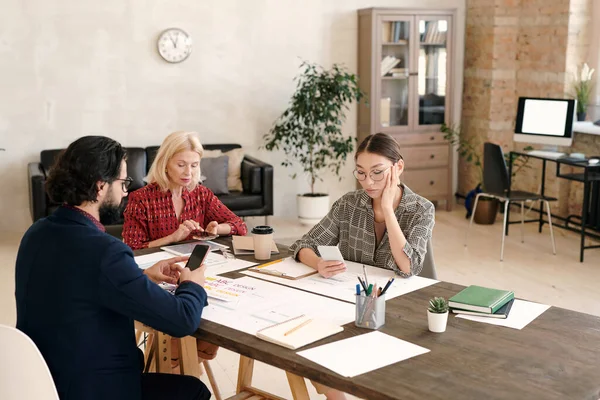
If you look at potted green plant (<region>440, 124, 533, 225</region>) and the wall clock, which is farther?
potted green plant (<region>440, 124, 533, 225</region>)

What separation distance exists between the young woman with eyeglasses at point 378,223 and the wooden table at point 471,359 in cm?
42

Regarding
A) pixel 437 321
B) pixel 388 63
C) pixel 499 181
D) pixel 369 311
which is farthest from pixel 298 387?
pixel 388 63

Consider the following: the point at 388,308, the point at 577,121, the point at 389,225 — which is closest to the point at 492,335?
the point at 388,308

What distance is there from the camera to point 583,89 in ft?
22.6

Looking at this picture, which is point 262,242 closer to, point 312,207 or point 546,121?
point 312,207

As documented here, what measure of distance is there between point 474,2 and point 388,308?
20.2ft

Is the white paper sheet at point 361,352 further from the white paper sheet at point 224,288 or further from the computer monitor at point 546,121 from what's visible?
the computer monitor at point 546,121

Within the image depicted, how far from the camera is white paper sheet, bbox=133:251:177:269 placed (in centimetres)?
310

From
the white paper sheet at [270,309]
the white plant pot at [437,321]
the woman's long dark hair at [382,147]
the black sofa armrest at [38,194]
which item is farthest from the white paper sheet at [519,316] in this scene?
the black sofa armrest at [38,194]

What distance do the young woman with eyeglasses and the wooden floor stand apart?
37.1 inches

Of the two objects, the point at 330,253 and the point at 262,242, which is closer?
the point at 330,253

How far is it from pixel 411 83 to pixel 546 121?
1.53 metres

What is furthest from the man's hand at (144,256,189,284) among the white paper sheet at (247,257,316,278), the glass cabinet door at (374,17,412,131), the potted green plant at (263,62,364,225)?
the glass cabinet door at (374,17,412,131)

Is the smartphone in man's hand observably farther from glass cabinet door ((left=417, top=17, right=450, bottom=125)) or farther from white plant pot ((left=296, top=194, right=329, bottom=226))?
glass cabinet door ((left=417, top=17, right=450, bottom=125))
